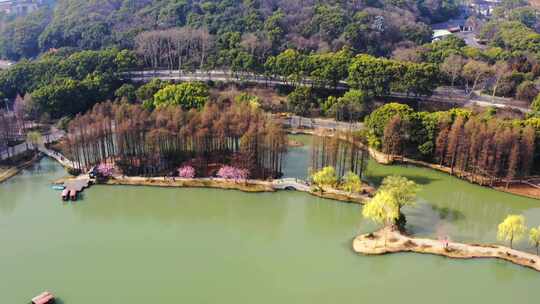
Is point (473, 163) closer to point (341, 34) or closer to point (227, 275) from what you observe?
point (227, 275)

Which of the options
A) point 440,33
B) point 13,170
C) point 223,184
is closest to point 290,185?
point 223,184

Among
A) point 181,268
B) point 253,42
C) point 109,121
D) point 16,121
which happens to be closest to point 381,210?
point 181,268

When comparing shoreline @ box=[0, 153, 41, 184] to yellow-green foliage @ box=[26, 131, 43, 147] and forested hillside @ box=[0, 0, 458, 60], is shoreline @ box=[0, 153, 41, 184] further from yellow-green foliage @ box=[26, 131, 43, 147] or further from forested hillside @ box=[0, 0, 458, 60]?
forested hillside @ box=[0, 0, 458, 60]

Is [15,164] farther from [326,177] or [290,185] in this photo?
[326,177]

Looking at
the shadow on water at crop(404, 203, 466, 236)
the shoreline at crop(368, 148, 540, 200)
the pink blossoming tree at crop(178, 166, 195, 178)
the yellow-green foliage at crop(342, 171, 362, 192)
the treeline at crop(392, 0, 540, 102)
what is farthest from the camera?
the treeline at crop(392, 0, 540, 102)

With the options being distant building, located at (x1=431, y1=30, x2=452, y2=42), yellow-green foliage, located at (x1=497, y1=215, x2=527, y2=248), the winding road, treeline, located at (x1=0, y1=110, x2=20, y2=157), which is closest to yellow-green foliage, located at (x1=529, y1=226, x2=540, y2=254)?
yellow-green foliage, located at (x1=497, y1=215, x2=527, y2=248)

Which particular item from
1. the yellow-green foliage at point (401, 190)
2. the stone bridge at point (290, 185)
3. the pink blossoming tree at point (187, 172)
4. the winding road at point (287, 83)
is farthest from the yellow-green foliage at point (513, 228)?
the winding road at point (287, 83)

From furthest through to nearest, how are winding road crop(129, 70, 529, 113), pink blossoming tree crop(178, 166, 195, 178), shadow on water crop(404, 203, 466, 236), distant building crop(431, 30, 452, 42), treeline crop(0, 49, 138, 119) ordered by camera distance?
distant building crop(431, 30, 452, 42) → winding road crop(129, 70, 529, 113) → treeline crop(0, 49, 138, 119) → pink blossoming tree crop(178, 166, 195, 178) → shadow on water crop(404, 203, 466, 236)
